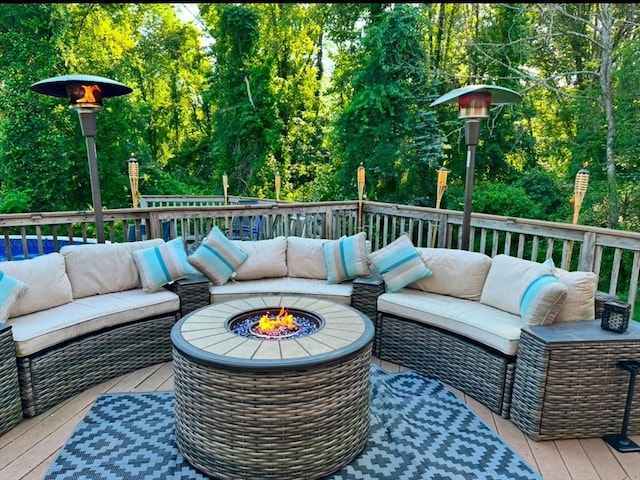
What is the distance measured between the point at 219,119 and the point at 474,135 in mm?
9788

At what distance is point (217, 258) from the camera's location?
387 centimetres

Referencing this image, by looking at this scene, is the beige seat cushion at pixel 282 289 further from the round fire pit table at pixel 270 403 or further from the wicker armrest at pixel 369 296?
the round fire pit table at pixel 270 403

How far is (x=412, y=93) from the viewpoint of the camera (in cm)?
933

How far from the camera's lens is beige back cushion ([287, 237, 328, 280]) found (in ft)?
13.4

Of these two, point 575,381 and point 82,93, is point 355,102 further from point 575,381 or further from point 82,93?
point 575,381

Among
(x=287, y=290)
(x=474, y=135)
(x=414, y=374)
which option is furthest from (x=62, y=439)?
(x=474, y=135)

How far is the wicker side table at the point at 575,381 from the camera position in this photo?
8.15 ft

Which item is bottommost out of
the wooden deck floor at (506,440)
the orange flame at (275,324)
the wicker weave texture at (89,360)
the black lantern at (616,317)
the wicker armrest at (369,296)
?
the wooden deck floor at (506,440)

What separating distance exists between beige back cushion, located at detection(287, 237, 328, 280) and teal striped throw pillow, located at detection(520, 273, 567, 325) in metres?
1.86

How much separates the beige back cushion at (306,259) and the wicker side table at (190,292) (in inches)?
34.6

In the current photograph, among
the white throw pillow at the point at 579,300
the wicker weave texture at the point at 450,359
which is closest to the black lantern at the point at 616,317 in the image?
the white throw pillow at the point at 579,300

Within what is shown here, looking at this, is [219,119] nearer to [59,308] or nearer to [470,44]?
[470,44]

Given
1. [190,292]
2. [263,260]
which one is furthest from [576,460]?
[190,292]

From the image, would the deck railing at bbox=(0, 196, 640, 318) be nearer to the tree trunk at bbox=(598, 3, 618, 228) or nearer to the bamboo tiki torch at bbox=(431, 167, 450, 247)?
the bamboo tiki torch at bbox=(431, 167, 450, 247)
